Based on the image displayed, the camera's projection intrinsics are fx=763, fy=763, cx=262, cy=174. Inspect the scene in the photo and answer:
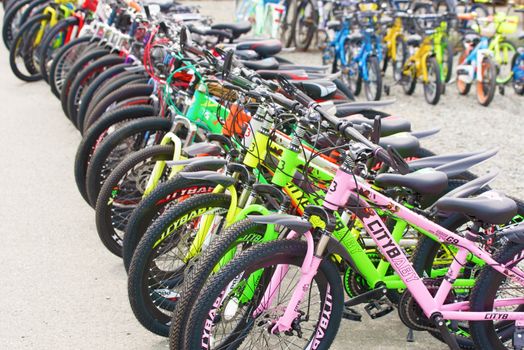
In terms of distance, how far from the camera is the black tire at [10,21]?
10.7 m

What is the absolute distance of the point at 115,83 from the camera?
6000mm

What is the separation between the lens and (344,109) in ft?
16.4

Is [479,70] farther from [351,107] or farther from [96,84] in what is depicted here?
[96,84]

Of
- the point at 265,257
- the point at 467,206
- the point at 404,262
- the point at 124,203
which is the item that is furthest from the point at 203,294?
the point at 124,203

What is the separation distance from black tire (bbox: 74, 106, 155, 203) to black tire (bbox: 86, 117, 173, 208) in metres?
0.20

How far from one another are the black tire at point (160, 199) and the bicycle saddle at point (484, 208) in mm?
1257

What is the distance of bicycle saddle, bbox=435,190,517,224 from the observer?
3324mm

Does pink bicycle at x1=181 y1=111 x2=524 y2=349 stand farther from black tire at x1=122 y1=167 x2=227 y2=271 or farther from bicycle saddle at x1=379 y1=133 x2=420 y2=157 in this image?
black tire at x1=122 y1=167 x2=227 y2=271

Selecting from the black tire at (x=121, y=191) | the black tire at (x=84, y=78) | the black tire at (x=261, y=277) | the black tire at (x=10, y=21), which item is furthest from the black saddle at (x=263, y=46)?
the black tire at (x=10, y=21)

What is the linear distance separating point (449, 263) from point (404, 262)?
50cm

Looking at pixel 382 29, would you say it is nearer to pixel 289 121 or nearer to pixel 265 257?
pixel 289 121

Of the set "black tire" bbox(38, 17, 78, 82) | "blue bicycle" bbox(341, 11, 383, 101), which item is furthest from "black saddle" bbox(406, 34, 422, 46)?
"black tire" bbox(38, 17, 78, 82)

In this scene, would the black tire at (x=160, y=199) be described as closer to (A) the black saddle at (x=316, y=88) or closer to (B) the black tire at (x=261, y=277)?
(B) the black tire at (x=261, y=277)

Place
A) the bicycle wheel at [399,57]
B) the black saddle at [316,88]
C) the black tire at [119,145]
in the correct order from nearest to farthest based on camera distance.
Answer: the black saddle at [316,88]
the black tire at [119,145]
the bicycle wheel at [399,57]
